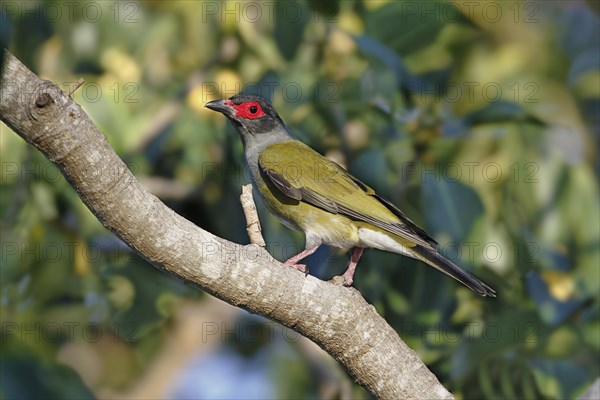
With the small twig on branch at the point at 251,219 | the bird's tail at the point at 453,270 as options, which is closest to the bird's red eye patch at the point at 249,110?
the bird's tail at the point at 453,270

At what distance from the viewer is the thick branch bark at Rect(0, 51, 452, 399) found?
2598 millimetres

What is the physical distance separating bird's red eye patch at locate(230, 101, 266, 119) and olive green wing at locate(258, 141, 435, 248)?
0.24 meters

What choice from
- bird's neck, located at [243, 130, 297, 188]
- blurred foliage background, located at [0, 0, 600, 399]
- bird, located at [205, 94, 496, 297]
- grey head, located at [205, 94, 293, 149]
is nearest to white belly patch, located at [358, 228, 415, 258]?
bird, located at [205, 94, 496, 297]

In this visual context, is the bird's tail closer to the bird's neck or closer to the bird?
the bird

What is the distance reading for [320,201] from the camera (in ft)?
15.1

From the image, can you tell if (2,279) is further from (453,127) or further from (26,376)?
(453,127)

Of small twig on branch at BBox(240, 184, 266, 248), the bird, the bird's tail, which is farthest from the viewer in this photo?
the bird

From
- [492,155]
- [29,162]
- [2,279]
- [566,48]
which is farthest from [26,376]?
[566,48]

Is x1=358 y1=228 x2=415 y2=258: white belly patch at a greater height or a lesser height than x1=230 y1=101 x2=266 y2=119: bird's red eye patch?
lesser

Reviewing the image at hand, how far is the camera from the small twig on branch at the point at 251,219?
3305mm

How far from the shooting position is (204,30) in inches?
224

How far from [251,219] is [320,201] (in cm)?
122

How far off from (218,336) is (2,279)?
195 cm

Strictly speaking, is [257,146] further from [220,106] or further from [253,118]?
[220,106]
